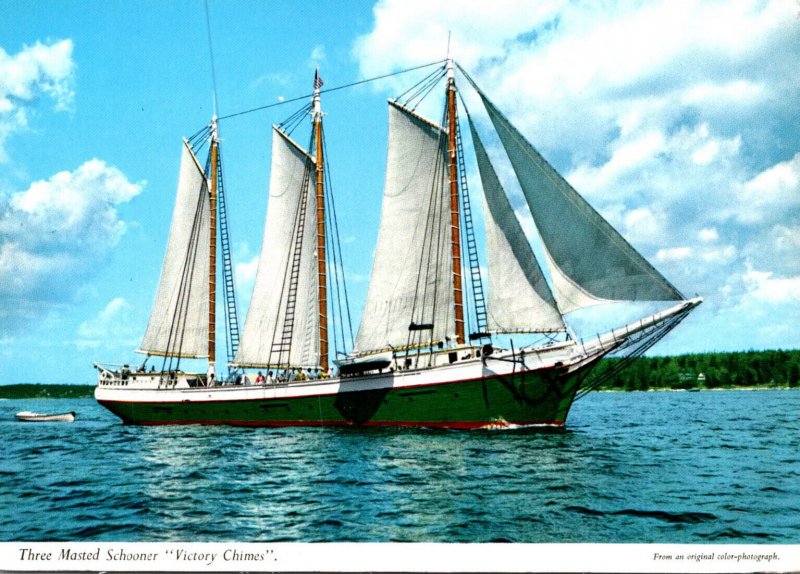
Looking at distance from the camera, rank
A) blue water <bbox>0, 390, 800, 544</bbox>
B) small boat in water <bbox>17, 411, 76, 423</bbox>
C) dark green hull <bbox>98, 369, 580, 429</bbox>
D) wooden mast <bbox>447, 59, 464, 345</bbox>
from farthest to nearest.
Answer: small boat in water <bbox>17, 411, 76, 423</bbox>, wooden mast <bbox>447, 59, 464, 345</bbox>, dark green hull <bbox>98, 369, 580, 429</bbox>, blue water <bbox>0, 390, 800, 544</bbox>

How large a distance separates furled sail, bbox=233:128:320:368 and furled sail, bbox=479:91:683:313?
31.8 feet

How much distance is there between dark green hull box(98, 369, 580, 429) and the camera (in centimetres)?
1886

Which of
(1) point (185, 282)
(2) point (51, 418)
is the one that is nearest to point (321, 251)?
(1) point (185, 282)

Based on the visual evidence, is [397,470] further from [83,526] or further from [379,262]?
[379,262]

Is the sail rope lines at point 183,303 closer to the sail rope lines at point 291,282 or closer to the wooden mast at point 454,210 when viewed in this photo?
the sail rope lines at point 291,282

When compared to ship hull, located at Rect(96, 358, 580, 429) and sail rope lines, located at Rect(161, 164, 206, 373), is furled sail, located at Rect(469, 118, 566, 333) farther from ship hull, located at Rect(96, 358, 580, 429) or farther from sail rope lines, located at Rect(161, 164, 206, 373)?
sail rope lines, located at Rect(161, 164, 206, 373)

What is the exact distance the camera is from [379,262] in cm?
2223

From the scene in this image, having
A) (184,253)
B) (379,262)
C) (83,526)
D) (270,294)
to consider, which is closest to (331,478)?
(83,526)

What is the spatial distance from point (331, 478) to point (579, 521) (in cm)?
495

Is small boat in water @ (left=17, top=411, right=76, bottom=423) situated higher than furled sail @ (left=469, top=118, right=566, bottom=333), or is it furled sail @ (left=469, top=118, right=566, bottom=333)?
furled sail @ (left=469, top=118, right=566, bottom=333)

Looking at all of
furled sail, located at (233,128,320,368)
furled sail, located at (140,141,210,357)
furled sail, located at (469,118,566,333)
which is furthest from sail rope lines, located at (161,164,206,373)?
furled sail, located at (469,118,566,333)

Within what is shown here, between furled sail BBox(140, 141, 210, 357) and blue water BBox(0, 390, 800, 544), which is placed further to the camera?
furled sail BBox(140, 141, 210, 357)

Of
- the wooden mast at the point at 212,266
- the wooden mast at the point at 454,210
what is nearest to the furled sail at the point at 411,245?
the wooden mast at the point at 454,210

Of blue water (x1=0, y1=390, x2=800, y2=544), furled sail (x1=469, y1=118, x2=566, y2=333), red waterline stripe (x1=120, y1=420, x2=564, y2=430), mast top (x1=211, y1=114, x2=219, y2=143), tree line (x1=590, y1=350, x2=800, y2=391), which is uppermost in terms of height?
mast top (x1=211, y1=114, x2=219, y2=143)
